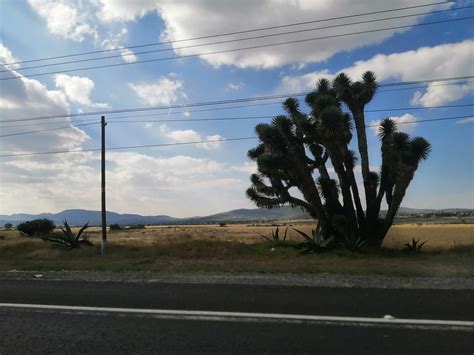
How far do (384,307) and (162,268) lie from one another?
8827 mm

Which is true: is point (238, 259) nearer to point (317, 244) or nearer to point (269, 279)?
point (317, 244)

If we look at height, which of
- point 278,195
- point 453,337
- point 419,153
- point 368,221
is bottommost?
point 453,337

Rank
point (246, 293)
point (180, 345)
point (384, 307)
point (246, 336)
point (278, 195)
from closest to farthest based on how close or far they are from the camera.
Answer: point (180, 345) < point (246, 336) < point (384, 307) < point (246, 293) < point (278, 195)

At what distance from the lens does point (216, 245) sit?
74.2ft

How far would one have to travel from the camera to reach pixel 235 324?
6.99m

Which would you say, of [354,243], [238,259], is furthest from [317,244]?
[238,259]

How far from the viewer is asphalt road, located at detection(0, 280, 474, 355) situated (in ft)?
19.1

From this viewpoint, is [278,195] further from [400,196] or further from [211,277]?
[211,277]

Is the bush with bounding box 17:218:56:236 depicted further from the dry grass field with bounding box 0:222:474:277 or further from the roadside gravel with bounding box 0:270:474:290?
the roadside gravel with bounding box 0:270:474:290

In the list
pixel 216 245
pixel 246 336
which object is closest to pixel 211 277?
pixel 246 336

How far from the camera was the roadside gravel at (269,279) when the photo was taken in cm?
1087

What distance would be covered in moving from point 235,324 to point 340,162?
51.8 ft

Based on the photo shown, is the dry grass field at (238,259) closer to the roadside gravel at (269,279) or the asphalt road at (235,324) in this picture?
the roadside gravel at (269,279)

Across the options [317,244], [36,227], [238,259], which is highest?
[36,227]
